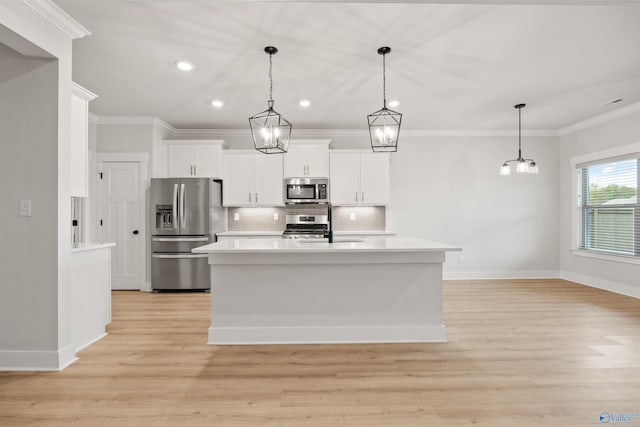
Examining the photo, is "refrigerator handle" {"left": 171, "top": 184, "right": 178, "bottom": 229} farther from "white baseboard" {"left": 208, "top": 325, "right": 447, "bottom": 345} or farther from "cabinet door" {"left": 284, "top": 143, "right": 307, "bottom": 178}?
"white baseboard" {"left": 208, "top": 325, "right": 447, "bottom": 345}

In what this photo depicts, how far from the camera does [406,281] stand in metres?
3.15

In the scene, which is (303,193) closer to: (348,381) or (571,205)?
(348,381)

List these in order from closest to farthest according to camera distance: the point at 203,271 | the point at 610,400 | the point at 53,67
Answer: the point at 610,400
the point at 53,67
the point at 203,271

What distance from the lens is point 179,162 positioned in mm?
5637

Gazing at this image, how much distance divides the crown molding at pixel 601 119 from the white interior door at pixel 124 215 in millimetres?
7160

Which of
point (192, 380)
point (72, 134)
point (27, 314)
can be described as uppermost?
point (72, 134)

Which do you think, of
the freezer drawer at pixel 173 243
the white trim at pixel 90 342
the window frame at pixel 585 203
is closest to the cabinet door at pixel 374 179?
the freezer drawer at pixel 173 243

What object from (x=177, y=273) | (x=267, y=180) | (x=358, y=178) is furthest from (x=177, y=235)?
(x=358, y=178)

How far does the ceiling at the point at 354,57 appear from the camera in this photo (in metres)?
2.58

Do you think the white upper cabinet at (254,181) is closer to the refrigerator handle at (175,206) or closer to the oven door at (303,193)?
the oven door at (303,193)

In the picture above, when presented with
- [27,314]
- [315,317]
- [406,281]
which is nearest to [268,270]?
[315,317]

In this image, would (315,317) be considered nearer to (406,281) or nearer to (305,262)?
(305,262)

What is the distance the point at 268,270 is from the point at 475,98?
3488mm

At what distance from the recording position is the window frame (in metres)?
4.79
